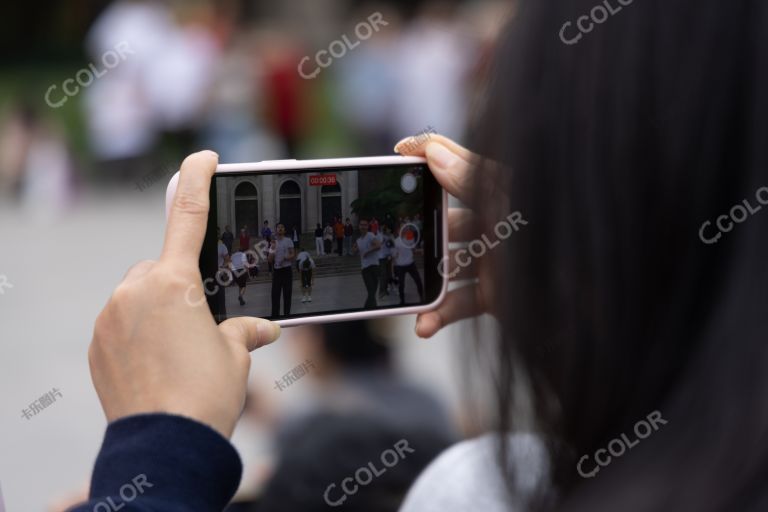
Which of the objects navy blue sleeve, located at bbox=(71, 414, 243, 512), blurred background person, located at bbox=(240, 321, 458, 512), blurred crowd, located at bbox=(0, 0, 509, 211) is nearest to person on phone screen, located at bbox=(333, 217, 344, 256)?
navy blue sleeve, located at bbox=(71, 414, 243, 512)

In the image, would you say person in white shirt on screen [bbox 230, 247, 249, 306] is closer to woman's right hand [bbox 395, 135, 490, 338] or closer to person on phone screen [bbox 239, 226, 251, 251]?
person on phone screen [bbox 239, 226, 251, 251]

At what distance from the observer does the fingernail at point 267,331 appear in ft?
4.21

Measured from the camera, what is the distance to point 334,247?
4.93ft

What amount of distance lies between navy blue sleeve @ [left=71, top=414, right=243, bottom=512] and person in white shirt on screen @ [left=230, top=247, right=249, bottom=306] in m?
0.38

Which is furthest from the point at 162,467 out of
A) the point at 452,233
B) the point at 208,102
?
the point at 208,102

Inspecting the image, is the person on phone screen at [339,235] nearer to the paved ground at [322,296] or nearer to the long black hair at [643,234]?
the paved ground at [322,296]

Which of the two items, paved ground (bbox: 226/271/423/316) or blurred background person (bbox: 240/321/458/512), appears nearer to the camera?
paved ground (bbox: 226/271/423/316)

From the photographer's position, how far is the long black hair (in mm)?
882

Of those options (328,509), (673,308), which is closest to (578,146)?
(673,308)

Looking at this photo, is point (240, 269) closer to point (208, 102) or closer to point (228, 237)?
point (228, 237)

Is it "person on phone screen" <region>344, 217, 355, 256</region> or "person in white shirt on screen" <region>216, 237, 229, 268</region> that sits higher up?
"person in white shirt on screen" <region>216, 237, 229, 268</region>

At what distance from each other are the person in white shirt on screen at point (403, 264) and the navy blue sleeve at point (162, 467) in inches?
22.3

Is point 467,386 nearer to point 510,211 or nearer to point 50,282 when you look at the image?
point 510,211

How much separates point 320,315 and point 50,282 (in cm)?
631
